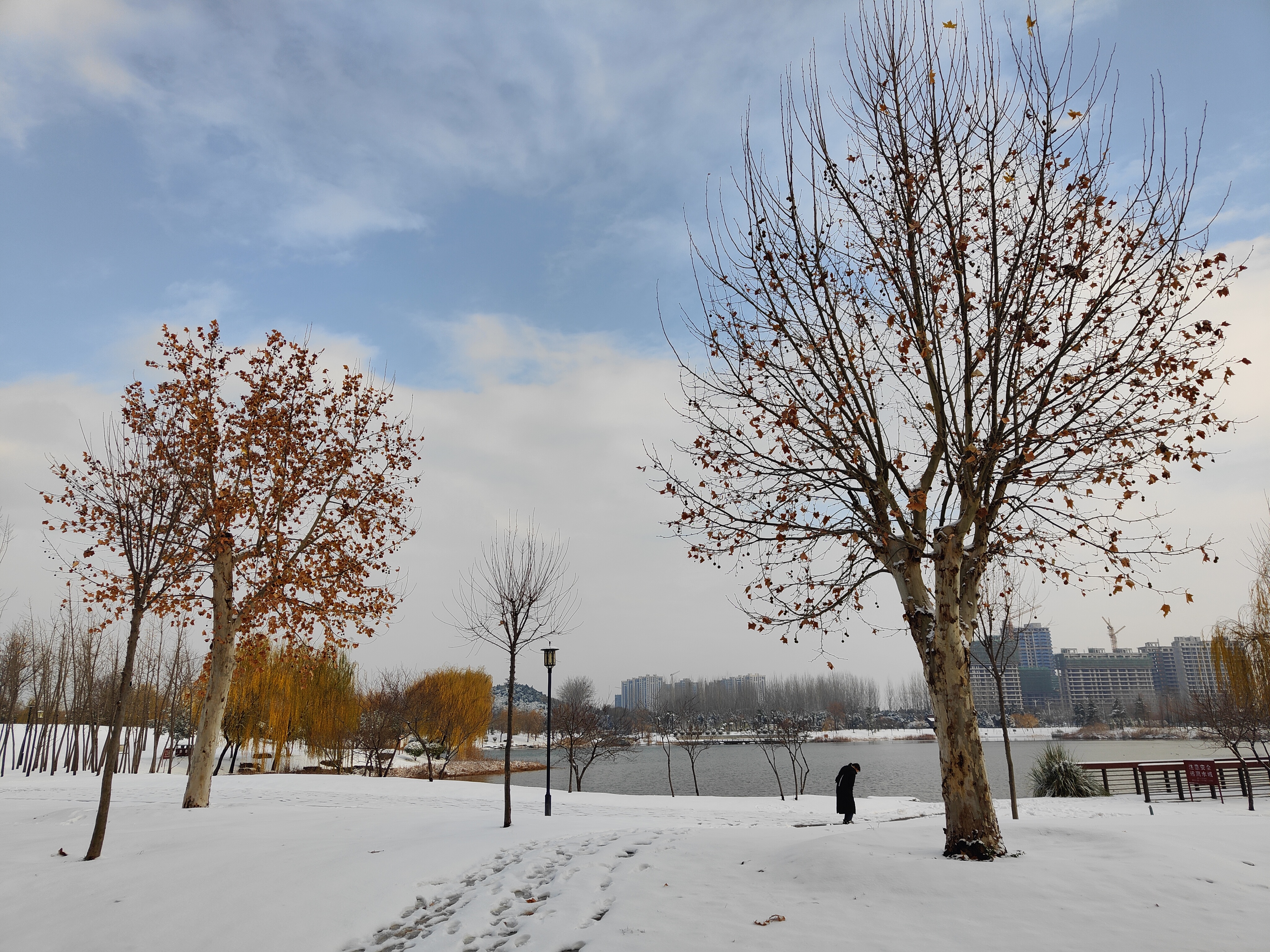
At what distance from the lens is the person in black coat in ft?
40.9

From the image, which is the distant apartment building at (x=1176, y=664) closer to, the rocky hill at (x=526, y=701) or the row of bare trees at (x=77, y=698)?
the rocky hill at (x=526, y=701)

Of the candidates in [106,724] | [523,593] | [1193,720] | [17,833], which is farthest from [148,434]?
[106,724]

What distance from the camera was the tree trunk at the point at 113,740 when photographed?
7500mm

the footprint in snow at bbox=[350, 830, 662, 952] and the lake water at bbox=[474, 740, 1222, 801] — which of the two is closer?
the footprint in snow at bbox=[350, 830, 662, 952]

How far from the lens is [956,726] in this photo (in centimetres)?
629

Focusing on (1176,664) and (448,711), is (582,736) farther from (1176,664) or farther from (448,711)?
(1176,664)

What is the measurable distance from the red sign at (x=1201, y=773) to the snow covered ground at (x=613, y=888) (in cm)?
1130

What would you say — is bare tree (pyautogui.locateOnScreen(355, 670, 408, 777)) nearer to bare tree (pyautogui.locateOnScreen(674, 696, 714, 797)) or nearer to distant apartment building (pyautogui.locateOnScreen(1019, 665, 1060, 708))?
bare tree (pyautogui.locateOnScreen(674, 696, 714, 797))

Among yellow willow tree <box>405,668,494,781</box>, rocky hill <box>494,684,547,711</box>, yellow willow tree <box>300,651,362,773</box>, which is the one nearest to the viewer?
yellow willow tree <box>300,651,362,773</box>

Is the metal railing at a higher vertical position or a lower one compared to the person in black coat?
lower

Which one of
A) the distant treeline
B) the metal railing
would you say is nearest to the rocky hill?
the distant treeline

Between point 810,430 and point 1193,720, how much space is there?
22.5 metres

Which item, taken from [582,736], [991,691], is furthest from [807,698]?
[582,736]

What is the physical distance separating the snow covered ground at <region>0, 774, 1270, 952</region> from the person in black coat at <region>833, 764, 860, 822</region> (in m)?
3.65
